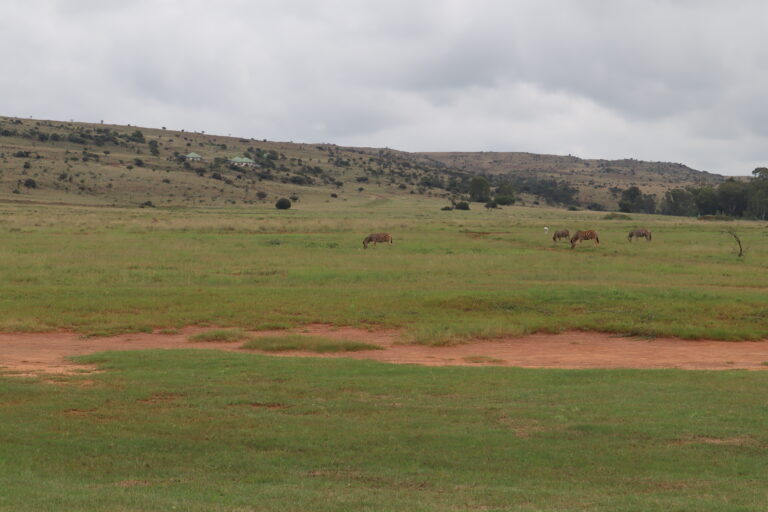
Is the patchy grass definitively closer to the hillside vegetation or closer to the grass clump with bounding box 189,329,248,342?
the grass clump with bounding box 189,329,248,342

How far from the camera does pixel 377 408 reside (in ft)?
41.6

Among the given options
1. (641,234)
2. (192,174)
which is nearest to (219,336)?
(641,234)

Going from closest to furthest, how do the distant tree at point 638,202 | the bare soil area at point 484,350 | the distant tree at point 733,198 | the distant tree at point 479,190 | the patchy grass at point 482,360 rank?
the bare soil area at point 484,350 → the patchy grass at point 482,360 → the distant tree at point 733,198 → the distant tree at point 479,190 → the distant tree at point 638,202

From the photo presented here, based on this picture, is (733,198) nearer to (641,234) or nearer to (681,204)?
(681,204)

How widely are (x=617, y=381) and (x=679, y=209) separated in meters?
111

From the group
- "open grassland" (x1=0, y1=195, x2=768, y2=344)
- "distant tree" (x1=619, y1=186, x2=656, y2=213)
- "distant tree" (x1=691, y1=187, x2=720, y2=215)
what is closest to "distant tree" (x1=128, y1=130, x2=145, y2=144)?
"distant tree" (x1=619, y1=186, x2=656, y2=213)

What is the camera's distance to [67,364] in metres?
17.2

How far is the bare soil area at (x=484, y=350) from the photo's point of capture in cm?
1825

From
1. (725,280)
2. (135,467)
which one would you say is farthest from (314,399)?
(725,280)

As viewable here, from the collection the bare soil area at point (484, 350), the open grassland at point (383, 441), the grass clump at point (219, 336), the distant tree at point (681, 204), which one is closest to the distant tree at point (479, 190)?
the distant tree at point (681, 204)

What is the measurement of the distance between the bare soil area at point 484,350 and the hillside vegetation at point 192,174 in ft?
243

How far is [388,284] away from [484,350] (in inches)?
383

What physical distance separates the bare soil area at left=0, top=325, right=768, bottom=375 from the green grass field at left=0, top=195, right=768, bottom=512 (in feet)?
2.17

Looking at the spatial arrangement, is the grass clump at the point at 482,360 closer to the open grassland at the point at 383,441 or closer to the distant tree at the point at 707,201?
the open grassland at the point at 383,441
